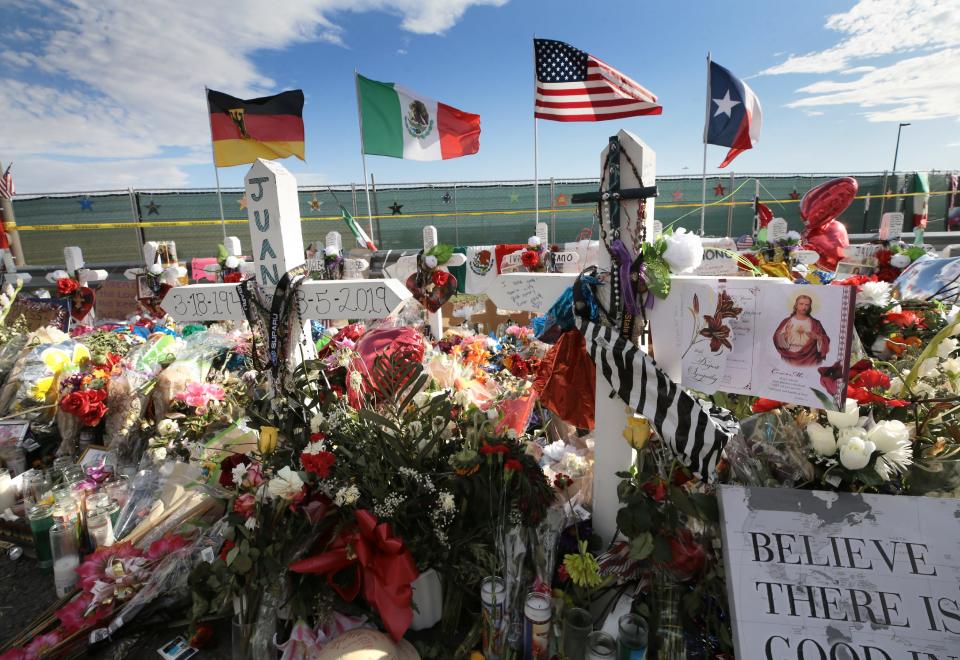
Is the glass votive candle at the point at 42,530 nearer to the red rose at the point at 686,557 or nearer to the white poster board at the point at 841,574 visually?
the red rose at the point at 686,557

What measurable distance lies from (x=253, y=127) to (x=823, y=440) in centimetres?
641

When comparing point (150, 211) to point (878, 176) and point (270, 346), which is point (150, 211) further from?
point (878, 176)

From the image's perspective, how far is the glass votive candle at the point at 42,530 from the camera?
2.70 metres

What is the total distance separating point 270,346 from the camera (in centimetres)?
276

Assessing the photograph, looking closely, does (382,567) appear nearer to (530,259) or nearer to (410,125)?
(530,259)

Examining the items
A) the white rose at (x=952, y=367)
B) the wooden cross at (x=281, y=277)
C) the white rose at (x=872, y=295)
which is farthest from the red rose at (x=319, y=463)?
the white rose at (x=952, y=367)

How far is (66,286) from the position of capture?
6.13 metres

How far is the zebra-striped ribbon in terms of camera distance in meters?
1.95

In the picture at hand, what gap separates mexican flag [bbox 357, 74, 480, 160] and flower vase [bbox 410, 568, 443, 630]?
222 inches

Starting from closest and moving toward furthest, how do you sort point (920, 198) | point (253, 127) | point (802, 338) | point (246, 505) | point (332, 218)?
point (802, 338), point (246, 505), point (253, 127), point (332, 218), point (920, 198)

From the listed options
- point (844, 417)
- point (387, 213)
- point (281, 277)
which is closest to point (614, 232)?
point (844, 417)

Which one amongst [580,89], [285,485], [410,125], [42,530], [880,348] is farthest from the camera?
[410,125]

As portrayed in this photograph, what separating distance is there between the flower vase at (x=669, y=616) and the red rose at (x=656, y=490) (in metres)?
0.27

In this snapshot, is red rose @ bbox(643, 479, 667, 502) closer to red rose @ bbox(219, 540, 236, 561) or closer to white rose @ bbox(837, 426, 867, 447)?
white rose @ bbox(837, 426, 867, 447)
